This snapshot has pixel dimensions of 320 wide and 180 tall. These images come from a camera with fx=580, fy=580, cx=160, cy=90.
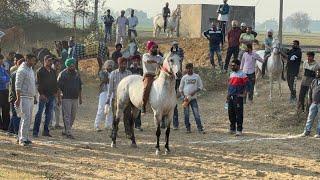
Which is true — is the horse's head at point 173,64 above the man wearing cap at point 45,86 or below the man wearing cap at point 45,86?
above

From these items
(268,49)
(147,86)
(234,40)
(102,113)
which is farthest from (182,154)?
(234,40)

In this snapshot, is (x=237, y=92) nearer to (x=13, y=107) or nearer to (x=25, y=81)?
(x=25, y=81)

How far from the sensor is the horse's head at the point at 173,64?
38.9 feet

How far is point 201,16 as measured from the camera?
33.7m

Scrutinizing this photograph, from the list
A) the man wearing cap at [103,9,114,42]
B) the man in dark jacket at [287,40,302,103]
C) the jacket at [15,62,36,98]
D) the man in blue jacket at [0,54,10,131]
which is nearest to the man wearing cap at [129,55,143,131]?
the man in blue jacket at [0,54,10,131]

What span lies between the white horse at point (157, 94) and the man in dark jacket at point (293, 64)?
6.91 meters

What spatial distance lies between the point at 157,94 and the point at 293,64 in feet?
24.8

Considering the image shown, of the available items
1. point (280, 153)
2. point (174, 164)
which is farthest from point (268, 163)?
point (174, 164)

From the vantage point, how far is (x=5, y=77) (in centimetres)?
1405

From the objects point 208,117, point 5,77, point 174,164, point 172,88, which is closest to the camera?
point 174,164

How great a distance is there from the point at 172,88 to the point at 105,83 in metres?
3.62

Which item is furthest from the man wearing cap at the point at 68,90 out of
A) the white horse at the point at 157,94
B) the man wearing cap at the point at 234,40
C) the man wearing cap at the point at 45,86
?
the man wearing cap at the point at 234,40

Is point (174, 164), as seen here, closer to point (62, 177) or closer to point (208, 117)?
point (62, 177)

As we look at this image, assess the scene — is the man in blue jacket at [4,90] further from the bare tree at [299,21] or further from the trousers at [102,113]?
the bare tree at [299,21]
